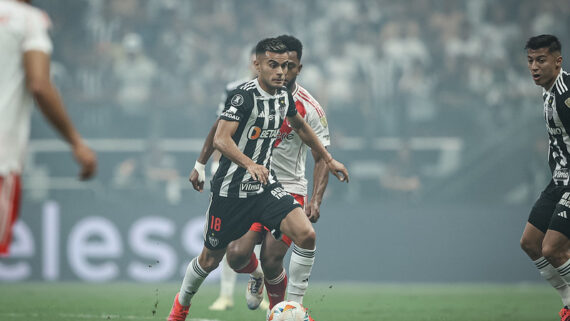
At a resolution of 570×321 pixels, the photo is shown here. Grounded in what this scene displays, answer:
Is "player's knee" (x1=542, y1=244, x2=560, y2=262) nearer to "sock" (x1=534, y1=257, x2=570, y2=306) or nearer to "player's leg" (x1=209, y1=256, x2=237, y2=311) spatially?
"sock" (x1=534, y1=257, x2=570, y2=306)

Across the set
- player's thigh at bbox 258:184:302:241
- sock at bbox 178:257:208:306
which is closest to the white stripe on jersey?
player's thigh at bbox 258:184:302:241

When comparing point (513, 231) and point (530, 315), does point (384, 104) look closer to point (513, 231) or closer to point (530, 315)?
point (513, 231)

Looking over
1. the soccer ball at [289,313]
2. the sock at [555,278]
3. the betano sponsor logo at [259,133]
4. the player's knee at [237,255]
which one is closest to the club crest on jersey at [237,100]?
the betano sponsor logo at [259,133]

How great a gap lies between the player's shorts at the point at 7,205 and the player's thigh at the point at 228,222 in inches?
97.7

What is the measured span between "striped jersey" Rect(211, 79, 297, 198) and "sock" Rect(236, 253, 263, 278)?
3.45 feet

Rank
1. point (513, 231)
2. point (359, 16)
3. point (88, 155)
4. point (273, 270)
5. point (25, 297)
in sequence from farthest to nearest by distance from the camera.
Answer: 1. point (359, 16)
2. point (513, 231)
3. point (25, 297)
4. point (273, 270)
5. point (88, 155)

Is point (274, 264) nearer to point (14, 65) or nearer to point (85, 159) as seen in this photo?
point (85, 159)

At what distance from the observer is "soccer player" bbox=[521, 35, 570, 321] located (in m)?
6.42

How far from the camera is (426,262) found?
40.9ft

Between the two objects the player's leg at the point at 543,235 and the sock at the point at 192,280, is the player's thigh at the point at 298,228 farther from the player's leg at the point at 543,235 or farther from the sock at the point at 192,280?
the player's leg at the point at 543,235

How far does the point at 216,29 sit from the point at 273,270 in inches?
363

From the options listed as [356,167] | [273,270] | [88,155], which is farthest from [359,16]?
[88,155]

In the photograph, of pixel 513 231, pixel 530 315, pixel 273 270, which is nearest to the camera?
pixel 273 270

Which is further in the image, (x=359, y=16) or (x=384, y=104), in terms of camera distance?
(x=359, y=16)
